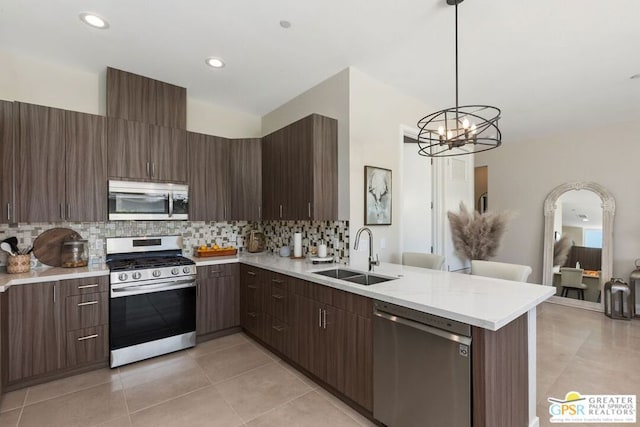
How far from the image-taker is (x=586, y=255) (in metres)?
4.75

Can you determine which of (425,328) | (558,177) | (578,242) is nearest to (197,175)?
(425,328)

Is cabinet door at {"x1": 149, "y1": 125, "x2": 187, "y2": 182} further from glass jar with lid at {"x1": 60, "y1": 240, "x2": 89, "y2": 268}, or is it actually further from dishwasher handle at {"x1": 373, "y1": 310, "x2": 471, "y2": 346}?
dishwasher handle at {"x1": 373, "y1": 310, "x2": 471, "y2": 346}

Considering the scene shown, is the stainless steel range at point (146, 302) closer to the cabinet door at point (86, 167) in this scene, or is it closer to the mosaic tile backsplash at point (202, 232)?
the mosaic tile backsplash at point (202, 232)

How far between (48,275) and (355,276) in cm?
264

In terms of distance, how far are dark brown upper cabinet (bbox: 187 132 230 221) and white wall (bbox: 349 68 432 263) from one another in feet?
5.55

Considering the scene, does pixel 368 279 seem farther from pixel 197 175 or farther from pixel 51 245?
pixel 51 245

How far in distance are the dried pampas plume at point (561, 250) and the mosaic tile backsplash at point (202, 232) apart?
13.6 feet

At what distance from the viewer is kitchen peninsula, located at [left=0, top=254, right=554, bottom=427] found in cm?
151

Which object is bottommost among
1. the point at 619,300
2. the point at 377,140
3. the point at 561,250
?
the point at 619,300

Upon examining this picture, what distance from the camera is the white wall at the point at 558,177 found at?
4.43m

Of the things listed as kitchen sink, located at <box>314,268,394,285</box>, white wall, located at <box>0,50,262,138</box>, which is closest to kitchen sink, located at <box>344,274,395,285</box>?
kitchen sink, located at <box>314,268,394,285</box>

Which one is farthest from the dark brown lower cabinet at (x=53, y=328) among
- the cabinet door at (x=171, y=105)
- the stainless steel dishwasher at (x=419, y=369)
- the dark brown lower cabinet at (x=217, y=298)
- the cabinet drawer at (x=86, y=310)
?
the stainless steel dishwasher at (x=419, y=369)

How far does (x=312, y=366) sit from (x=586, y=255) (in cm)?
486

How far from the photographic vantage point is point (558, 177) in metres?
5.08
